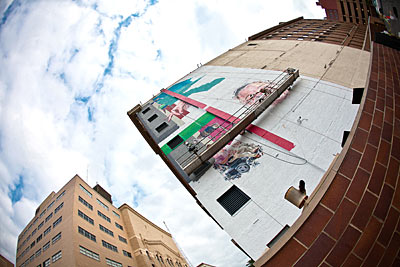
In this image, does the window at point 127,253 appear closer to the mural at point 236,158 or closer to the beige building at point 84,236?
the beige building at point 84,236

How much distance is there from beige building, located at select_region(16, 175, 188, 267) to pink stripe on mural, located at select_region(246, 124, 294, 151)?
23.7 meters

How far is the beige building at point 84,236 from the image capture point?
80.7 ft

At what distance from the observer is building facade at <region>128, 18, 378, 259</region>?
39.1ft

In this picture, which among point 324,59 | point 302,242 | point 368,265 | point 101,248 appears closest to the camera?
point 368,265

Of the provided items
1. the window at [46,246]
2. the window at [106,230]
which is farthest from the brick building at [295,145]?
the window at [46,246]

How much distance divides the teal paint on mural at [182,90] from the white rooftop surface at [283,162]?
661cm

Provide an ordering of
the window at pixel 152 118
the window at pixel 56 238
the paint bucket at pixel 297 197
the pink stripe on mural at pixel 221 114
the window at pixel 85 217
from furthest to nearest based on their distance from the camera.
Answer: the window at pixel 85 217 < the window at pixel 56 238 < the window at pixel 152 118 < the pink stripe on mural at pixel 221 114 < the paint bucket at pixel 297 197

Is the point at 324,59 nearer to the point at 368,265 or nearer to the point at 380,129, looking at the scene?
the point at 380,129

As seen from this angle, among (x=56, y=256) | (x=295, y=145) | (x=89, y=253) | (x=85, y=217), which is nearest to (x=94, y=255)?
(x=89, y=253)

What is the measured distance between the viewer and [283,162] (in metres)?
13.3

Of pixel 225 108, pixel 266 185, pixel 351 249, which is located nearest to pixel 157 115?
pixel 225 108

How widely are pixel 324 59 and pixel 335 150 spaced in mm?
16040

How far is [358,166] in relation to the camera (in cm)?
493

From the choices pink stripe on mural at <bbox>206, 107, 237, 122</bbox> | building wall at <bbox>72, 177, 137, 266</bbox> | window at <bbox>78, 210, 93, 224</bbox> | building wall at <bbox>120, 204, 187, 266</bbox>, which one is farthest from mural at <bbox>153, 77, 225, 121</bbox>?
building wall at <bbox>120, 204, 187, 266</bbox>
